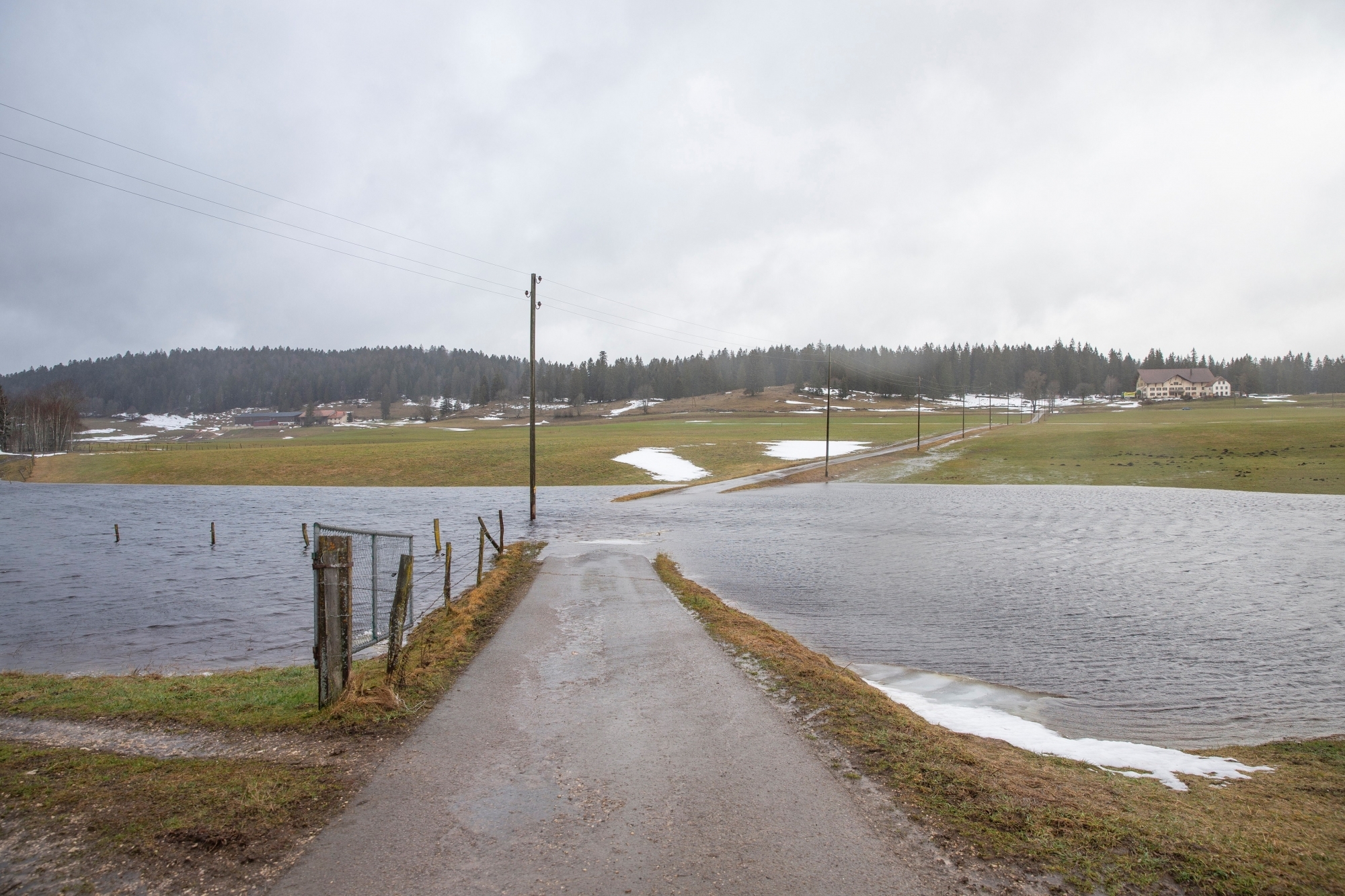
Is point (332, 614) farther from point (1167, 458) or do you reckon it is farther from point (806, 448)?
point (806, 448)

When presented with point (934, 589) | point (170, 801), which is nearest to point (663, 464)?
point (934, 589)

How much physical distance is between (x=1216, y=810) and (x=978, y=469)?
5977 cm

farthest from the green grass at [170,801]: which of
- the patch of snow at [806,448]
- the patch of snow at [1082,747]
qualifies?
the patch of snow at [806,448]

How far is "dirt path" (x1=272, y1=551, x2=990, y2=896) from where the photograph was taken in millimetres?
5387

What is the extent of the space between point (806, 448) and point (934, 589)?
215 ft

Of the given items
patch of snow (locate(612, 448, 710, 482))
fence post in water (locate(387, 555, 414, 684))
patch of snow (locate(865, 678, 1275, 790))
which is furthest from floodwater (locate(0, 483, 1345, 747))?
patch of snow (locate(612, 448, 710, 482))

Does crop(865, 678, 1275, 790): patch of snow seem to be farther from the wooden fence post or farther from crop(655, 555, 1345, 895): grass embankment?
the wooden fence post

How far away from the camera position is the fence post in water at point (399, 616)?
35.9 feet

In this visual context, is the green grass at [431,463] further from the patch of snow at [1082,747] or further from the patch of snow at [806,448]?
the patch of snow at [1082,747]

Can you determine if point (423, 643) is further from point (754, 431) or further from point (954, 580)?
point (754, 431)

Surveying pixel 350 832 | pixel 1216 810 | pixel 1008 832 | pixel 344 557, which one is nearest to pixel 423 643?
pixel 344 557

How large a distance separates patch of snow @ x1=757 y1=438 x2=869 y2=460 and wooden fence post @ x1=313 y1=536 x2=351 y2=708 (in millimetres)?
67466

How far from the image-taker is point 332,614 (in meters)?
9.16

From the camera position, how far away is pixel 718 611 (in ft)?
52.3
